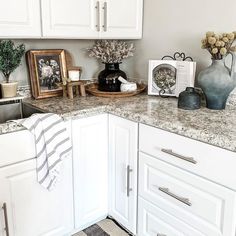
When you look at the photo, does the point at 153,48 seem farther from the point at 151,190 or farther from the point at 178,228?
the point at 178,228

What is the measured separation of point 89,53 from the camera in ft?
7.56

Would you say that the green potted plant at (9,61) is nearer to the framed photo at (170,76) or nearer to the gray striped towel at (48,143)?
the gray striped towel at (48,143)

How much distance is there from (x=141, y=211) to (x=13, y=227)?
2.34ft

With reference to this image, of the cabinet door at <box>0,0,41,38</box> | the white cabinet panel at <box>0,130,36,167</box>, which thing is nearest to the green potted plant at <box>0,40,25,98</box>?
the cabinet door at <box>0,0,41,38</box>

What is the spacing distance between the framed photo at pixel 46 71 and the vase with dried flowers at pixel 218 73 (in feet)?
3.26

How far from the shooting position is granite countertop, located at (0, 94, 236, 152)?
1326mm

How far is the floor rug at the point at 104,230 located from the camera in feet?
6.25

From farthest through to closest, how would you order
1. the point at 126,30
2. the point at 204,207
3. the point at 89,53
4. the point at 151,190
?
1. the point at 89,53
2. the point at 126,30
3. the point at 151,190
4. the point at 204,207

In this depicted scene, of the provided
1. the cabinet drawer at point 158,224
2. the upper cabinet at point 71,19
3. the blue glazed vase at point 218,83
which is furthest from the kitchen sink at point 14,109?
the blue glazed vase at point 218,83

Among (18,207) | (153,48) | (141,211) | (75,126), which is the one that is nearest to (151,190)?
(141,211)

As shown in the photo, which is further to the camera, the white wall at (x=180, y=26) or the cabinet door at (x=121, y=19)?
the cabinet door at (x=121, y=19)

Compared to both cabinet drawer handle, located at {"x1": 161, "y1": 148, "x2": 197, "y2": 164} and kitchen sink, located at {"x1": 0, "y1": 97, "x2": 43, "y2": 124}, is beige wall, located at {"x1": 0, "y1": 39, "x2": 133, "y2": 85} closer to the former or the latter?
kitchen sink, located at {"x1": 0, "y1": 97, "x2": 43, "y2": 124}

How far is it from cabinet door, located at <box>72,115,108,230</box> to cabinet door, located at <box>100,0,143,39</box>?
64 centimetres

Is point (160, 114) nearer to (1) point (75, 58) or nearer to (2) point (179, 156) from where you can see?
(2) point (179, 156)
